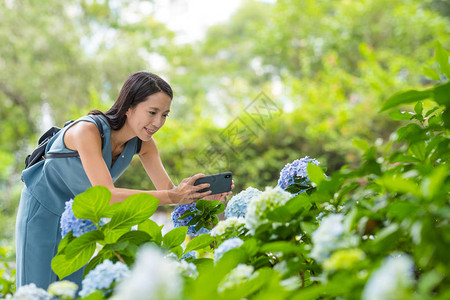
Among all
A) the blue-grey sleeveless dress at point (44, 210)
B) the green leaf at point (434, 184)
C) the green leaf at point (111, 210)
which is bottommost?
the green leaf at point (434, 184)

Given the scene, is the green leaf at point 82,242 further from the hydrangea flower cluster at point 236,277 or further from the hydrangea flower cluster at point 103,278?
the hydrangea flower cluster at point 236,277

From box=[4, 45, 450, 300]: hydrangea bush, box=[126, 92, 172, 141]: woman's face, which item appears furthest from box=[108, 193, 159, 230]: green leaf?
box=[126, 92, 172, 141]: woman's face

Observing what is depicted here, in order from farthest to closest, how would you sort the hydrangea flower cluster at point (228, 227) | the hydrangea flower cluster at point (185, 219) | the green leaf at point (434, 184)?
the hydrangea flower cluster at point (185, 219) < the hydrangea flower cluster at point (228, 227) < the green leaf at point (434, 184)

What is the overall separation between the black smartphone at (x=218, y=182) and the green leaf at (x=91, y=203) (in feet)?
1.82

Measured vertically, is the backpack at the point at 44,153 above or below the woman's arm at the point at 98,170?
above

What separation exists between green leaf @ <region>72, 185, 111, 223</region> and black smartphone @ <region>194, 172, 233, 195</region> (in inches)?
21.9

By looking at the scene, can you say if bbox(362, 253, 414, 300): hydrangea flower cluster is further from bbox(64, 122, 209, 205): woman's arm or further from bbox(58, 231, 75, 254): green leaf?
bbox(64, 122, 209, 205): woman's arm

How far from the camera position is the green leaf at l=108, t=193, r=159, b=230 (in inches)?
31.7

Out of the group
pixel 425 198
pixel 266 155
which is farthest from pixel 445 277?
pixel 266 155

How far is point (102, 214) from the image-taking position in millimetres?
792

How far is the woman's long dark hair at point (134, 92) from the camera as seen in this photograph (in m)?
1.52

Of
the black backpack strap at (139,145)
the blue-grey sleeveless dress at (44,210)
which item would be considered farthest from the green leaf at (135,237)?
the black backpack strap at (139,145)

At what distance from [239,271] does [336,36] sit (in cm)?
950

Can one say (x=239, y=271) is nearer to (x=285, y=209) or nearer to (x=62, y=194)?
(x=285, y=209)
